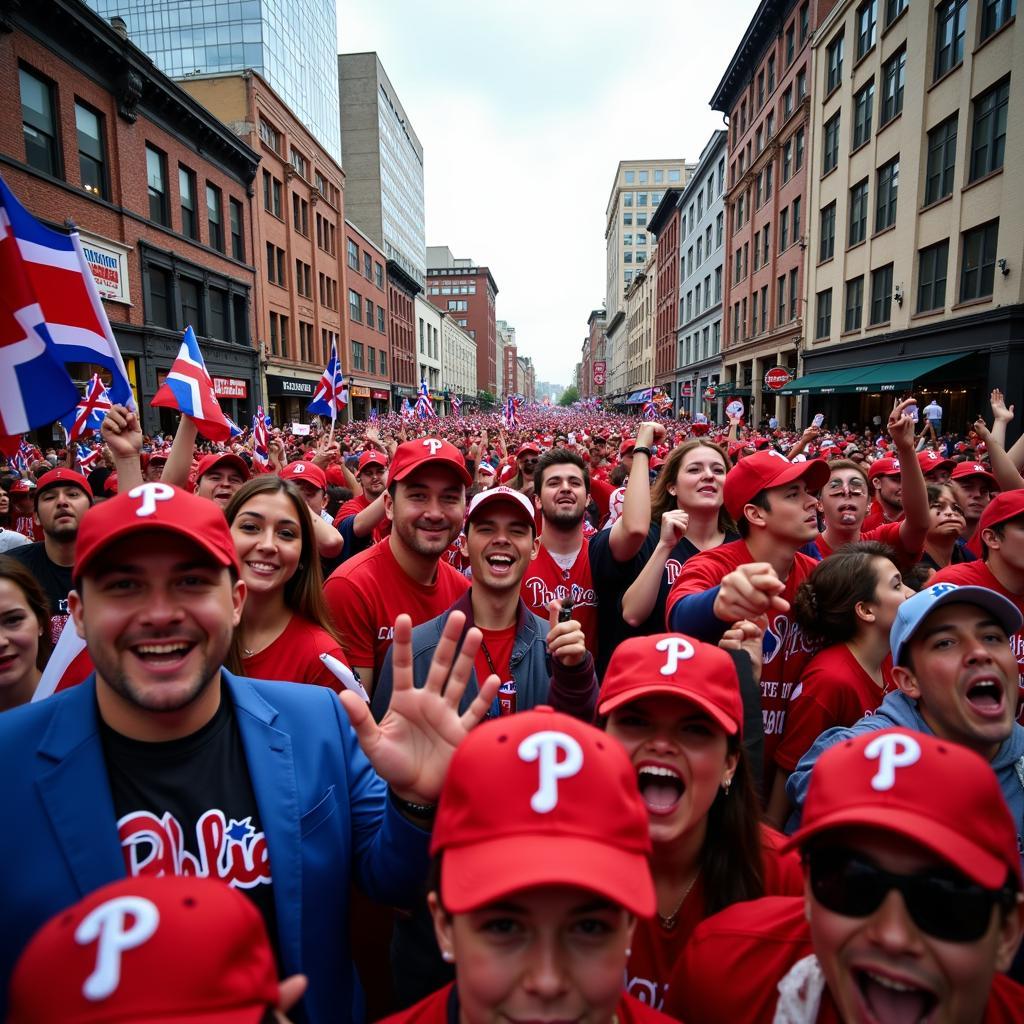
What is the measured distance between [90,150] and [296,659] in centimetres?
2346

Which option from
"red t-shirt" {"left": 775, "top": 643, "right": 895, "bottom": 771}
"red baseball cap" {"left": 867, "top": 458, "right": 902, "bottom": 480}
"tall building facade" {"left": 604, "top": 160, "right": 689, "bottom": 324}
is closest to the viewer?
"red t-shirt" {"left": 775, "top": 643, "right": 895, "bottom": 771}

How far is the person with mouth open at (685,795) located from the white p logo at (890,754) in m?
0.44

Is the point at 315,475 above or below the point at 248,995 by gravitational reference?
above

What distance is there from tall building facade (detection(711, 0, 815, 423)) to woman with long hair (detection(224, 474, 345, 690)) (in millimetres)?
32407

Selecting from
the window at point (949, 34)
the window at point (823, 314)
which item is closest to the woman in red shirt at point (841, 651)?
the window at point (949, 34)

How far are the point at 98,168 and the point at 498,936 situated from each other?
25.3 meters

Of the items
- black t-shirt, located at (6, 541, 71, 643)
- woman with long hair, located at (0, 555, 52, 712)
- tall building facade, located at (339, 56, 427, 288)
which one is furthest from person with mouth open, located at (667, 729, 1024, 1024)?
tall building facade, located at (339, 56, 427, 288)

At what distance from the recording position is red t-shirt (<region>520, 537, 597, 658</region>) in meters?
4.08

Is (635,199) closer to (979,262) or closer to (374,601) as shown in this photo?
(979,262)

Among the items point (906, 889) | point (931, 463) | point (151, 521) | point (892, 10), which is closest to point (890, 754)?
point (906, 889)

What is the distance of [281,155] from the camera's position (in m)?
33.8

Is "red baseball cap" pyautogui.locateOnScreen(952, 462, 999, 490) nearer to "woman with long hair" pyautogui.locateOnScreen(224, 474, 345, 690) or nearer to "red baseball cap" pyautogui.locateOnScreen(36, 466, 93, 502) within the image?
"woman with long hair" pyautogui.locateOnScreen(224, 474, 345, 690)

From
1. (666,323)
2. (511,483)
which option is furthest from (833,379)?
(666,323)

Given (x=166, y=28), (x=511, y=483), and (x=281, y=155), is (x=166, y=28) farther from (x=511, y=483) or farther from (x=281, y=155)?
(x=511, y=483)
